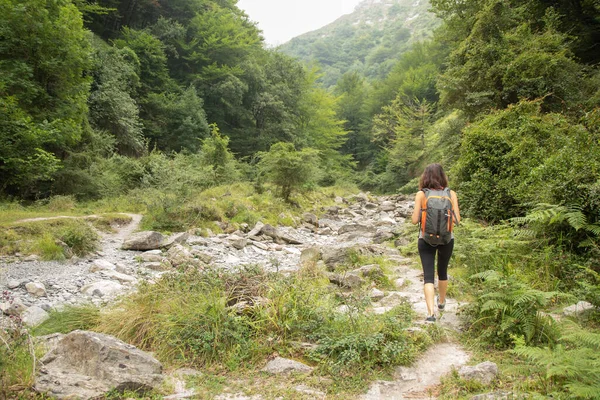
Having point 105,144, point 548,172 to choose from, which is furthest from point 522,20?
point 105,144

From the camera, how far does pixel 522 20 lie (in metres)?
13.0

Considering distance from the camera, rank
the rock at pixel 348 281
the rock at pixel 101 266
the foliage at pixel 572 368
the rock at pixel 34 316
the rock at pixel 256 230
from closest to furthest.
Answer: the foliage at pixel 572 368 → the rock at pixel 34 316 → the rock at pixel 348 281 → the rock at pixel 101 266 → the rock at pixel 256 230

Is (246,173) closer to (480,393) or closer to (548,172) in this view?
(548,172)

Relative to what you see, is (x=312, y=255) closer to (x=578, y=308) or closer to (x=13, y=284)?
(x=578, y=308)

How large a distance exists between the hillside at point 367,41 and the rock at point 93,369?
7182cm

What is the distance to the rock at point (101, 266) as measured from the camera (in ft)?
23.8

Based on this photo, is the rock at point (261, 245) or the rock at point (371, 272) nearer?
the rock at point (371, 272)

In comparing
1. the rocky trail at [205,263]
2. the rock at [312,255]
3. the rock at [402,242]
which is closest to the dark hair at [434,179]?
the rocky trail at [205,263]

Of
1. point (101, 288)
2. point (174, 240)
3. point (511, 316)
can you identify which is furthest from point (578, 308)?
point (174, 240)

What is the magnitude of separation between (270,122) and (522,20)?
78.8ft

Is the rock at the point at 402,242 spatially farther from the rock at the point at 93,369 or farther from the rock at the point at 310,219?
the rock at the point at 93,369

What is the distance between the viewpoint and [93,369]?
3.11m

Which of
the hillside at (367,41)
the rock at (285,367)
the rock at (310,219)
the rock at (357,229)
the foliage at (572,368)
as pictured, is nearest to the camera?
the foliage at (572,368)

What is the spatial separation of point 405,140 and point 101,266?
28802mm
